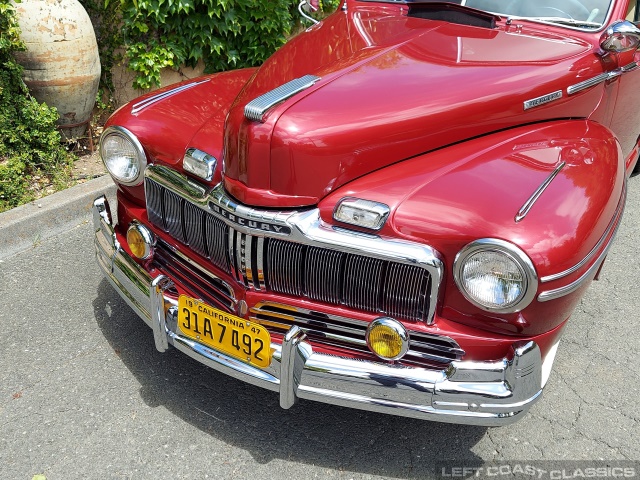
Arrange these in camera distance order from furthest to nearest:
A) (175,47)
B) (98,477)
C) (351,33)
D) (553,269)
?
(175,47) → (351,33) → (98,477) → (553,269)

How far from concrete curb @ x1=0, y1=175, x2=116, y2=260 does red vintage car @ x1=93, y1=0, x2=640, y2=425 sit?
1265mm

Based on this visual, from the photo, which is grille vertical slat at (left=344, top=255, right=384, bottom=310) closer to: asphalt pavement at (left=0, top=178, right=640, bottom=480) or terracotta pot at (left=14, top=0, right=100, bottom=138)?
asphalt pavement at (left=0, top=178, right=640, bottom=480)

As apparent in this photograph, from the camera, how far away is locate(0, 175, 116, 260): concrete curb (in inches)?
159

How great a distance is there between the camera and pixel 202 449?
8.76 ft

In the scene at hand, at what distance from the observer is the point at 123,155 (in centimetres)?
299

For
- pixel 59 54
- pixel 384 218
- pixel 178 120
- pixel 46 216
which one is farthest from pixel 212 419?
pixel 59 54

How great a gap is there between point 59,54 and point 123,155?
2.23 metres

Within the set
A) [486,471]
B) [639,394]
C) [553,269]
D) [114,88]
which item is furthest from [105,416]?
[114,88]

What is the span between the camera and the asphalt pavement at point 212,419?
8.57ft

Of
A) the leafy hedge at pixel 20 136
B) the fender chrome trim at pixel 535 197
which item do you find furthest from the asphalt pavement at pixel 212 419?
the leafy hedge at pixel 20 136

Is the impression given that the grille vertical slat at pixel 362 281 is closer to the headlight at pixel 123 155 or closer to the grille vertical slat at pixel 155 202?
the grille vertical slat at pixel 155 202

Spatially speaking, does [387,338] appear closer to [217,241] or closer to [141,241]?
[217,241]

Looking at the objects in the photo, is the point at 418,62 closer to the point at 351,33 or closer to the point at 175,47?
the point at 351,33

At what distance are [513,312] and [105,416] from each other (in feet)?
5.75
